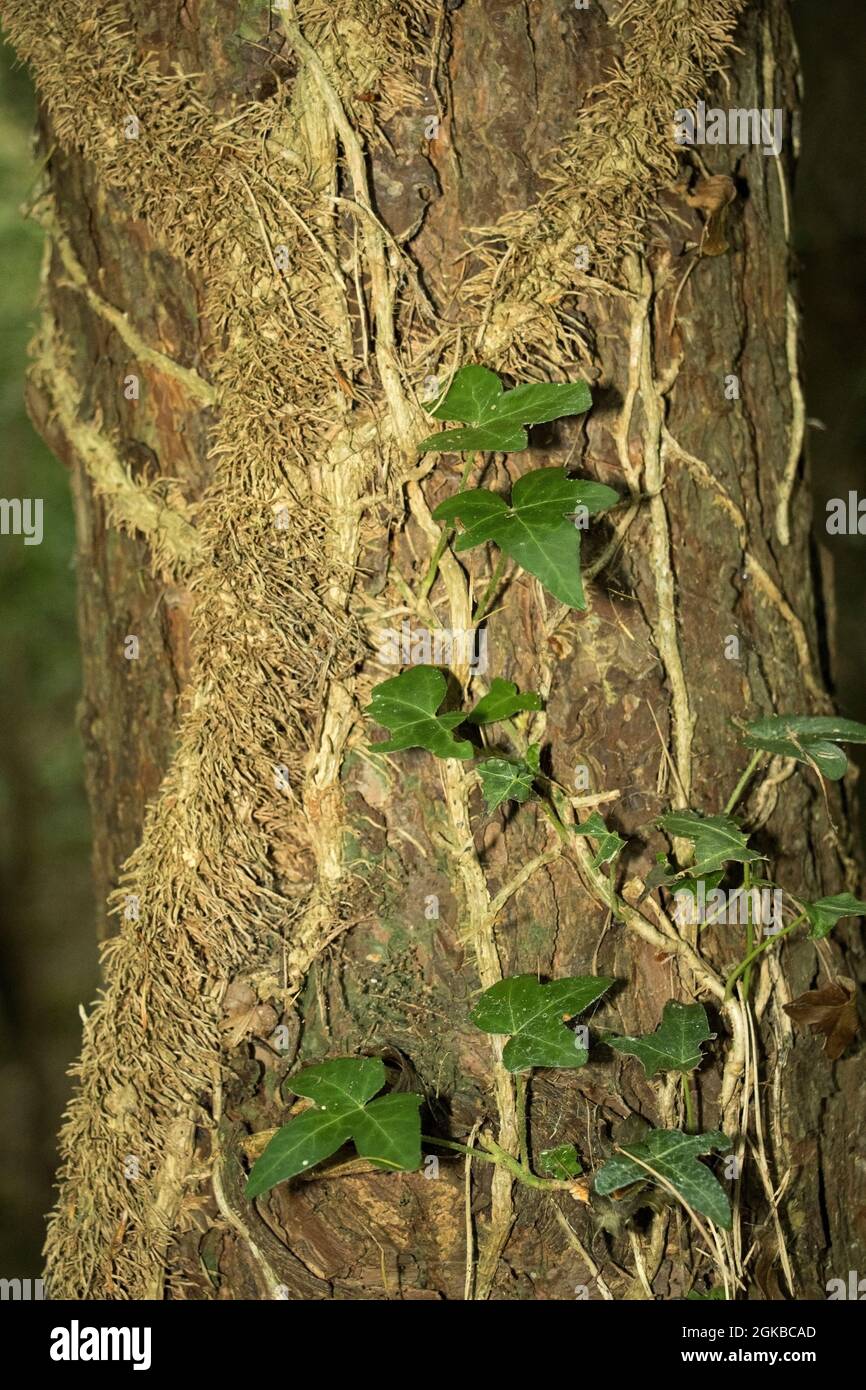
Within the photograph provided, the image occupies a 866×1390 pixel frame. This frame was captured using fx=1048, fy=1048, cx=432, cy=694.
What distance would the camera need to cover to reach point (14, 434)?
11.2 ft

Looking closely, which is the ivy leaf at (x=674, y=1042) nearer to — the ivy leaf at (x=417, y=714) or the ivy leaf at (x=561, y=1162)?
the ivy leaf at (x=561, y=1162)

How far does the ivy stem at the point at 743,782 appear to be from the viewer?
3.76 feet

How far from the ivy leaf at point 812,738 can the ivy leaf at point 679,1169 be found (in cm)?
39

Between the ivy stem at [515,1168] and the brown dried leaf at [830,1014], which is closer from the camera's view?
the ivy stem at [515,1168]

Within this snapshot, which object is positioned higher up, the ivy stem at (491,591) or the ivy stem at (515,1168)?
the ivy stem at (491,591)

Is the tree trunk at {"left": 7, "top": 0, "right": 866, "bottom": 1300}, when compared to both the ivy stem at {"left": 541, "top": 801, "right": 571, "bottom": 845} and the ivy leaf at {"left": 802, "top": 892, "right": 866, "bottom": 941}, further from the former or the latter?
the ivy leaf at {"left": 802, "top": 892, "right": 866, "bottom": 941}

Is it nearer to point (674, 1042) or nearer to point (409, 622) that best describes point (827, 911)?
point (674, 1042)

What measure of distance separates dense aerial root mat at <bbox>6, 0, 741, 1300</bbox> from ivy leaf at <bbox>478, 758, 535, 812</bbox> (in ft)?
0.55

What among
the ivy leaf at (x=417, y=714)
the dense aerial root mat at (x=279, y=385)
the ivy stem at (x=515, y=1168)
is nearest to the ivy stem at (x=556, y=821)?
the ivy leaf at (x=417, y=714)

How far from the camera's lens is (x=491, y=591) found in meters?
1.09

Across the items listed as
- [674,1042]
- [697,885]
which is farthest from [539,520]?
[674,1042]

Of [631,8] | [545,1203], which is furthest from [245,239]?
[545,1203]

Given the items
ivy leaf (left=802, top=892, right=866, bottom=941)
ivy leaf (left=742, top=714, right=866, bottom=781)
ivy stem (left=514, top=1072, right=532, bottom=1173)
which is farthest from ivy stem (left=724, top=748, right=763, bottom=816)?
ivy stem (left=514, top=1072, right=532, bottom=1173)
